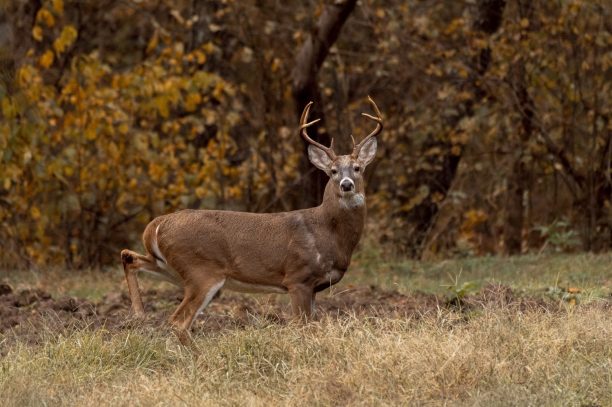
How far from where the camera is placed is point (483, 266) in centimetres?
1333

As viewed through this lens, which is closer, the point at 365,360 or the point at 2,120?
the point at 365,360

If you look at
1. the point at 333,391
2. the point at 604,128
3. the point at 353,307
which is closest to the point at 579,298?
the point at 353,307

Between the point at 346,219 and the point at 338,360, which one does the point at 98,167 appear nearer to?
the point at 346,219

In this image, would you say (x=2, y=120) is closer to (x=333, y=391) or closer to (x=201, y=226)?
(x=201, y=226)

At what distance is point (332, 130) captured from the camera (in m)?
16.1

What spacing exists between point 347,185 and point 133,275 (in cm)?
162

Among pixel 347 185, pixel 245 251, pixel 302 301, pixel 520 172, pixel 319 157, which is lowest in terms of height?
pixel 520 172

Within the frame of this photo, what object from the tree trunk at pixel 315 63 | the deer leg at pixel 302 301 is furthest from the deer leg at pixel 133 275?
the tree trunk at pixel 315 63

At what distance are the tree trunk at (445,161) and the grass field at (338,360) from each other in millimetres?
6172

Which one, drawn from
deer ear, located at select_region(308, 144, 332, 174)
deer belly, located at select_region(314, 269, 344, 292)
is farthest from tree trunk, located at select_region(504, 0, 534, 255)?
deer belly, located at select_region(314, 269, 344, 292)

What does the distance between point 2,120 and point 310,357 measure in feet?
23.6

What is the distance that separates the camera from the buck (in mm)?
8789

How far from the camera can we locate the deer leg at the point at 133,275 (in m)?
9.07

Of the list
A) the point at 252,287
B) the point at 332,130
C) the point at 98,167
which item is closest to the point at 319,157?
the point at 252,287
